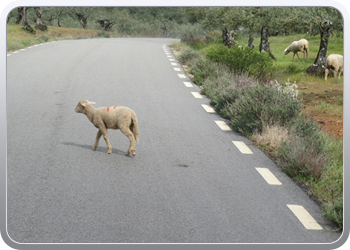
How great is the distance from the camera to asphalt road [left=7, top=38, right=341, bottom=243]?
12.7 ft

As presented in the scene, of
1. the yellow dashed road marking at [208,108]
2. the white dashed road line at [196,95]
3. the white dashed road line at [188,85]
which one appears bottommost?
the white dashed road line at [188,85]

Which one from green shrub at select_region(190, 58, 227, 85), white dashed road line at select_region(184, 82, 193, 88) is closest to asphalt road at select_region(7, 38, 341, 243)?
white dashed road line at select_region(184, 82, 193, 88)

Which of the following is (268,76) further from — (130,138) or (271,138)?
(130,138)

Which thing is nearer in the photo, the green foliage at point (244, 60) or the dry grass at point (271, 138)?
the dry grass at point (271, 138)

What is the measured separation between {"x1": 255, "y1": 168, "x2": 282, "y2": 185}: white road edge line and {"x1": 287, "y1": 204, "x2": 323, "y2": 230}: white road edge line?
807mm

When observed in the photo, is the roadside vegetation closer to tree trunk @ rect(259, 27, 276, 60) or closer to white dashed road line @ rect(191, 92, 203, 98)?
tree trunk @ rect(259, 27, 276, 60)

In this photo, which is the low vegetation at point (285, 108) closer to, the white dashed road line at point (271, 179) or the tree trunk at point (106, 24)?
the white dashed road line at point (271, 179)

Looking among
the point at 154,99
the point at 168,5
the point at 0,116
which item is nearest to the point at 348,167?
the point at 168,5

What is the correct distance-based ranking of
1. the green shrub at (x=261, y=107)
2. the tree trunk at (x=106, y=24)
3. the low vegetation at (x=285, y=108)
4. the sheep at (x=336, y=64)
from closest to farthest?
the sheep at (x=336, y=64) → the low vegetation at (x=285, y=108) → the tree trunk at (x=106, y=24) → the green shrub at (x=261, y=107)

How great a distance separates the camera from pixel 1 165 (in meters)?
3.53

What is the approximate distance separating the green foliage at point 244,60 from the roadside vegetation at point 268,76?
0.06 ft

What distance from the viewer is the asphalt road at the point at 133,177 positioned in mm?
3881

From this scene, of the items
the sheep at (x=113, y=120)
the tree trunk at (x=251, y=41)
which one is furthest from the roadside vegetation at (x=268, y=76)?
the sheep at (x=113, y=120)

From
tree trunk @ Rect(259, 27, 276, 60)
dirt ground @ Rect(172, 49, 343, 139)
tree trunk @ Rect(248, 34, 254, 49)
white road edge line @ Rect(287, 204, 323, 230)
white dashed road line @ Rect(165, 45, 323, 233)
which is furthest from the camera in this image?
tree trunk @ Rect(248, 34, 254, 49)
